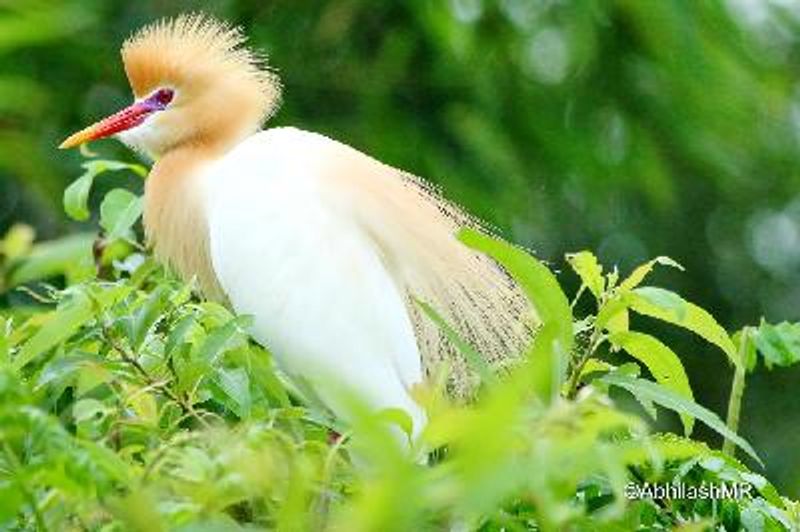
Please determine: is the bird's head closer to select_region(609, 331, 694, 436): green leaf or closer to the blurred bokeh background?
select_region(609, 331, 694, 436): green leaf

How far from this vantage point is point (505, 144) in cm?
346

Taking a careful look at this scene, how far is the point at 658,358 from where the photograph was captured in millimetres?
1292

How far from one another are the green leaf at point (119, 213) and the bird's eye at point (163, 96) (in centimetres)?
51

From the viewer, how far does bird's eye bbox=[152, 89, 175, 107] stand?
220 centimetres

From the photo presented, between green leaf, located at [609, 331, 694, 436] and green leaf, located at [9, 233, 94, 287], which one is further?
green leaf, located at [9, 233, 94, 287]

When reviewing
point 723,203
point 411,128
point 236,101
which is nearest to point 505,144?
point 411,128

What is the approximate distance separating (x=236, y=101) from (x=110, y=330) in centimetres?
96

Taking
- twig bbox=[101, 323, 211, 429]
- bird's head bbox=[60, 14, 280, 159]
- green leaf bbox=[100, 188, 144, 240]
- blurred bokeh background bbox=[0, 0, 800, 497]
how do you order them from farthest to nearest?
blurred bokeh background bbox=[0, 0, 800, 497], bird's head bbox=[60, 14, 280, 159], green leaf bbox=[100, 188, 144, 240], twig bbox=[101, 323, 211, 429]

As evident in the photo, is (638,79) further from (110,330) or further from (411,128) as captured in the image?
(110,330)

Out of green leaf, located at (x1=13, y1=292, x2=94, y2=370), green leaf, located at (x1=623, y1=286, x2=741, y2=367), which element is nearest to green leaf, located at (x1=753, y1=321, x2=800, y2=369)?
green leaf, located at (x1=623, y1=286, x2=741, y2=367)

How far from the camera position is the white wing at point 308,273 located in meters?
1.78

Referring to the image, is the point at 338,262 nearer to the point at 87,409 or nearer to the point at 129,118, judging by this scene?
the point at 129,118

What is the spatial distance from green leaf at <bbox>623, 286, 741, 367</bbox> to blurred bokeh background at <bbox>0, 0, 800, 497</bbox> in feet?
6.50

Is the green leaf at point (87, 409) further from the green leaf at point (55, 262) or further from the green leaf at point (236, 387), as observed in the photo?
the green leaf at point (55, 262)
